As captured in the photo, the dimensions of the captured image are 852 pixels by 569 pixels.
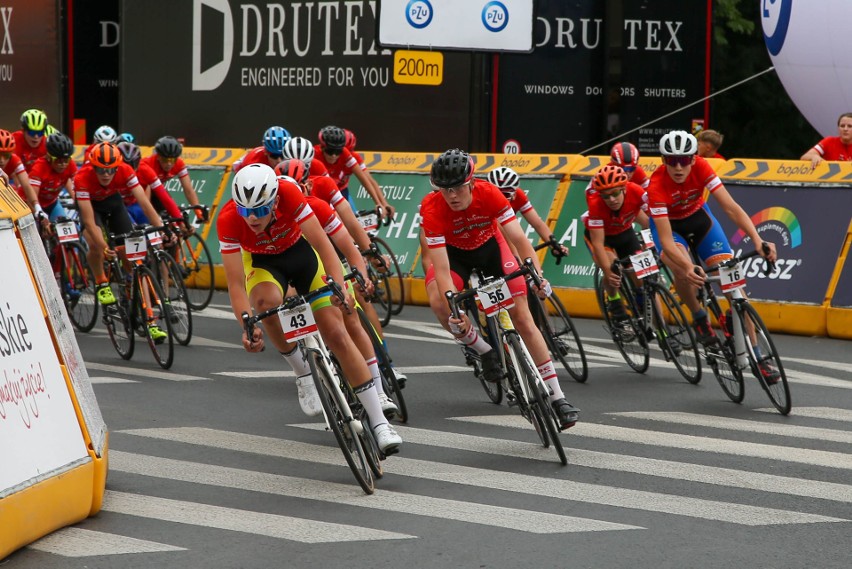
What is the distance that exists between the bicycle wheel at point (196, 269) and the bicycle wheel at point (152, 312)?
2.76 m

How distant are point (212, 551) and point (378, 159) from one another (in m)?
13.2

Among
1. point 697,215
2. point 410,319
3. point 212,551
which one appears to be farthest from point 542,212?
point 212,551

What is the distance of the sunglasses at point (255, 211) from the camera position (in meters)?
8.62

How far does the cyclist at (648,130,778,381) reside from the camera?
1158cm

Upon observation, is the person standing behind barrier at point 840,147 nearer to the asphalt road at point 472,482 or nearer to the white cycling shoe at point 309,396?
the asphalt road at point 472,482

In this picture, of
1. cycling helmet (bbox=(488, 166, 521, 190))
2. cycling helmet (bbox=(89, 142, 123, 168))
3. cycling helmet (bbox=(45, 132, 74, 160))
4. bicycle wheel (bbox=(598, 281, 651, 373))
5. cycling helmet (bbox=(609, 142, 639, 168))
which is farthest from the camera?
cycling helmet (bbox=(45, 132, 74, 160))

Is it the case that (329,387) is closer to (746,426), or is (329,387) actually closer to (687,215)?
(746,426)

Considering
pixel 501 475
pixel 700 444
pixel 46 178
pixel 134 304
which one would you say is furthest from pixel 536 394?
pixel 46 178

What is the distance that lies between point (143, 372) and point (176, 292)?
1.74 m

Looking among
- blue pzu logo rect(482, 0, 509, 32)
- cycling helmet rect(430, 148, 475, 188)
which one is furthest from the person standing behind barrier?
cycling helmet rect(430, 148, 475, 188)

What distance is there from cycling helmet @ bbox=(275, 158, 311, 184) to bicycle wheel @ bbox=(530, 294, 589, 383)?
90.9 inches

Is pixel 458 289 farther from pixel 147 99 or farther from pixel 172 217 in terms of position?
pixel 147 99

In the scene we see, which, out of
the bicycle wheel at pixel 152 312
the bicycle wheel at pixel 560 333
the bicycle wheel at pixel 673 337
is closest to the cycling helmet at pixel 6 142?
the bicycle wheel at pixel 152 312

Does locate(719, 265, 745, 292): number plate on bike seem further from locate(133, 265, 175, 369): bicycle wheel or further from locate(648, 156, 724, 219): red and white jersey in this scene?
locate(133, 265, 175, 369): bicycle wheel
